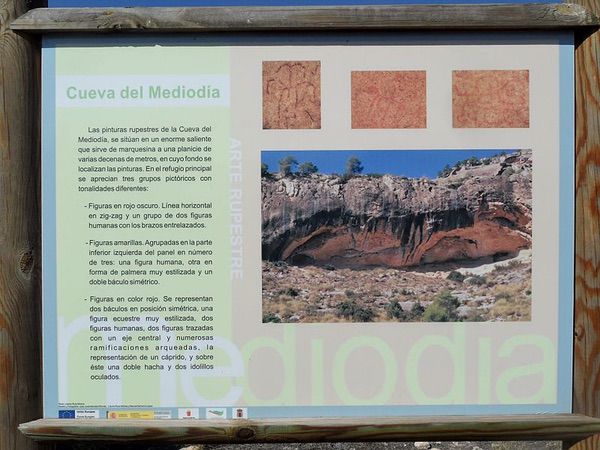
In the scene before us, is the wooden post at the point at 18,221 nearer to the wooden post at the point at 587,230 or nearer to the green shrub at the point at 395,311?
the green shrub at the point at 395,311

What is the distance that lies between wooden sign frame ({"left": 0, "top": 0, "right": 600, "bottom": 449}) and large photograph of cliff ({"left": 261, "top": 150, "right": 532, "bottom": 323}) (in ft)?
0.86

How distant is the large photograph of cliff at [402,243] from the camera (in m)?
2.20

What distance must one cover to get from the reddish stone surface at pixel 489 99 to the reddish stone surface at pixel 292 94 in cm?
52

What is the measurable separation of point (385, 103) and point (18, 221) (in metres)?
1.43

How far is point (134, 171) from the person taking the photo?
7.13ft

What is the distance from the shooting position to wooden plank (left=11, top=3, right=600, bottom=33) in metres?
2.15

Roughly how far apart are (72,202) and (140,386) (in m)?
0.73

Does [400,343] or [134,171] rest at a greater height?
[134,171]

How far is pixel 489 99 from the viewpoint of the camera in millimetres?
2182

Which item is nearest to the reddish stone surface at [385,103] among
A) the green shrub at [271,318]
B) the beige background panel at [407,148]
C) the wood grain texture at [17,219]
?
the beige background panel at [407,148]

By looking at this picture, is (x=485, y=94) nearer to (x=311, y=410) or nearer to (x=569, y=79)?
(x=569, y=79)

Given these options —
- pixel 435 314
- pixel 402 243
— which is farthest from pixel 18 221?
pixel 435 314

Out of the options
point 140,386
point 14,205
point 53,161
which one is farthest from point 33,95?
point 140,386

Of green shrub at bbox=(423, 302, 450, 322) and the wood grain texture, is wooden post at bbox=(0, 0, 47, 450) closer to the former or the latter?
the wood grain texture
